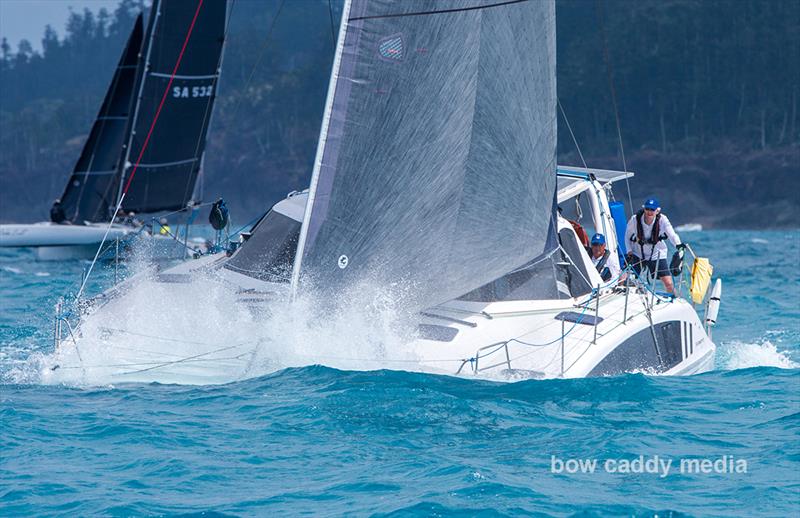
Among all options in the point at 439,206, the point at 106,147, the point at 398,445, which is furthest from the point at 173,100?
the point at 398,445

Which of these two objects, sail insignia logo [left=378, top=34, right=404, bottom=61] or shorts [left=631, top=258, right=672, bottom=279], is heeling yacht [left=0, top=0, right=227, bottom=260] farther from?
sail insignia logo [left=378, top=34, right=404, bottom=61]

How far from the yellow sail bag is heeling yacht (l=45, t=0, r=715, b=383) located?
4.04 ft

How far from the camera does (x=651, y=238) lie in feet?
37.2

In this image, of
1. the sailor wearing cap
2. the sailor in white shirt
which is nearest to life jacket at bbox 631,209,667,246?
the sailor in white shirt

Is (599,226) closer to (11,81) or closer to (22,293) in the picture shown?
(22,293)

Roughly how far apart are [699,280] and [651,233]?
2.57 ft

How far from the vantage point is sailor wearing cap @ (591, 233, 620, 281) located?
36.1ft

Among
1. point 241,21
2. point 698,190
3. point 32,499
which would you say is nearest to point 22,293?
point 32,499

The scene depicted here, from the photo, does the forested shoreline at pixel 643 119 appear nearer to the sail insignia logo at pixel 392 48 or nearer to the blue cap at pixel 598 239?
the blue cap at pixel 598 239

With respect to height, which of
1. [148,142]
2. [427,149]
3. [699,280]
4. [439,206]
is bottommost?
[699,280]

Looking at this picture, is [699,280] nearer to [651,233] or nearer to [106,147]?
[651,233]

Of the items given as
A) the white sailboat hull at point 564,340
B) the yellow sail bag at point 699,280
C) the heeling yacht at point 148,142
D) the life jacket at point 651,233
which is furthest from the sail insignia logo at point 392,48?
the heeling yacht at point 148,142

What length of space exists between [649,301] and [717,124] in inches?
2855

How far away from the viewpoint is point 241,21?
156125 mm
